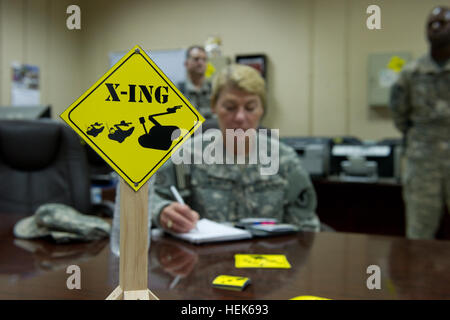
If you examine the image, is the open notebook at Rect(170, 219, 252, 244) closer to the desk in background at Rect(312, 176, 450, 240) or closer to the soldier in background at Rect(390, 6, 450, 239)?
the soldier in background at Rect(390, 6, 450, 239)

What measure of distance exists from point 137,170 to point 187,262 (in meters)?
0.44

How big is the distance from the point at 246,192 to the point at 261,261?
52 cm

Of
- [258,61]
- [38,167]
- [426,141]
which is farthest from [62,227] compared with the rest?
[258,61]

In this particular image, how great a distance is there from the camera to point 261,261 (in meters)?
0.74

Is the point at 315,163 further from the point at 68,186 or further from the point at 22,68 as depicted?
the point at 22,68

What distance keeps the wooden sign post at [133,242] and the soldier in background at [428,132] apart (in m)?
1.97

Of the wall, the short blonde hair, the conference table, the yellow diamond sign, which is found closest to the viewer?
the yellow diamond sign

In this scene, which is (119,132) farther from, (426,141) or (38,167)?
(426,141)

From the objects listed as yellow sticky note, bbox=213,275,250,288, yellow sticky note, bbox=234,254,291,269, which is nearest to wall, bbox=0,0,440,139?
yellow sticky note, bbox=234,254,291,269

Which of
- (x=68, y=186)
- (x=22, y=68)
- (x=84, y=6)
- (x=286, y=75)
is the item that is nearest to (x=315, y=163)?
(x=286, y=75)

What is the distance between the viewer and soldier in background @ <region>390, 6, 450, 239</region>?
194 centimetres

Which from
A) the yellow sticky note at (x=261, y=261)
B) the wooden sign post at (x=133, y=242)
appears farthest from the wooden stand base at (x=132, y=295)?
the yellow sticky note at (x=261, y=261)

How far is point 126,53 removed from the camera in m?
0.36

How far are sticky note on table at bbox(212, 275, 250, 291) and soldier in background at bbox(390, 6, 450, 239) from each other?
1.75m
